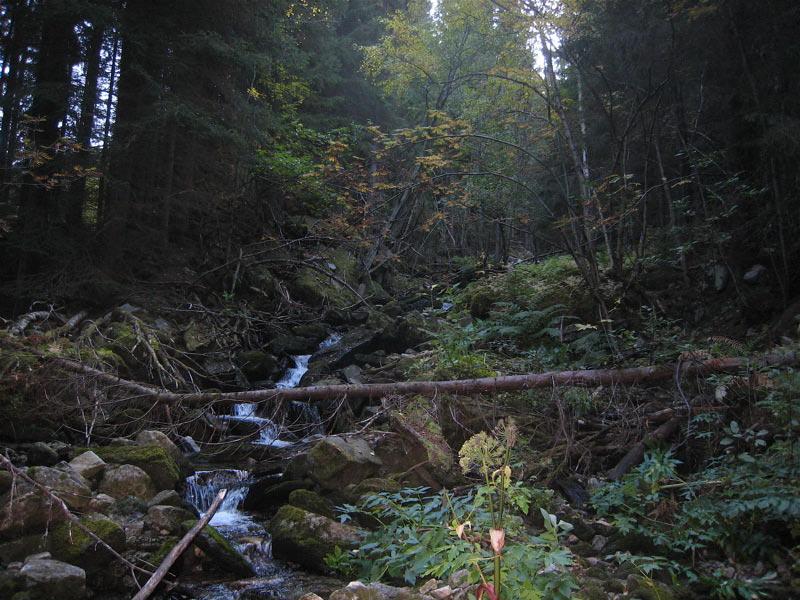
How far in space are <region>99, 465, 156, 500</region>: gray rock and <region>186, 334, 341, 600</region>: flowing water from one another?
0.60 m

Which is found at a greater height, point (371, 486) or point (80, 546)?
point (371, 486)

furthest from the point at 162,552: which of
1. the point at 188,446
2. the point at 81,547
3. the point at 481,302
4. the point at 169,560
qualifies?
the point at 481,302

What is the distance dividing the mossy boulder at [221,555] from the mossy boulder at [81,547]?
798mm

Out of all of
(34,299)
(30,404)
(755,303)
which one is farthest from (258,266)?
(755,303)

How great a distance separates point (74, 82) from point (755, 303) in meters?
13.2

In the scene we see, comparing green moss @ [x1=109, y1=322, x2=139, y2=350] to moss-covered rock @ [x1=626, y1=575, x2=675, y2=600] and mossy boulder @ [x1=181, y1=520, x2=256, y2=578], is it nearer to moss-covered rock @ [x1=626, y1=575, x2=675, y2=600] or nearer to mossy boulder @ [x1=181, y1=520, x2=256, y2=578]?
mossy boulder @ [x1=181, y1=520, x2=256, y2=578]

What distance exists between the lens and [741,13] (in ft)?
25.4

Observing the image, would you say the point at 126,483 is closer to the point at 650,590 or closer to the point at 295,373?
the point at 295,373

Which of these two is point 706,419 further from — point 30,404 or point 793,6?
point 30,404

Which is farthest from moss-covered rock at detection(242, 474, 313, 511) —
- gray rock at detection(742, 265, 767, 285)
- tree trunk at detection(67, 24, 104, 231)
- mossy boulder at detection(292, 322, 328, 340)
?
gray rock at detection(742, 265, 767, 285)

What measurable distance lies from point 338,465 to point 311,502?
0.68 m

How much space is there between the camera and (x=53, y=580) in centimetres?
429

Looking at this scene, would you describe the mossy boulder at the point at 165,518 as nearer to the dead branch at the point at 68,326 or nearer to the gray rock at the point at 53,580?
the gray rock at the point at 53,580

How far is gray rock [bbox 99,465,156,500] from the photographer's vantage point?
243 inches
